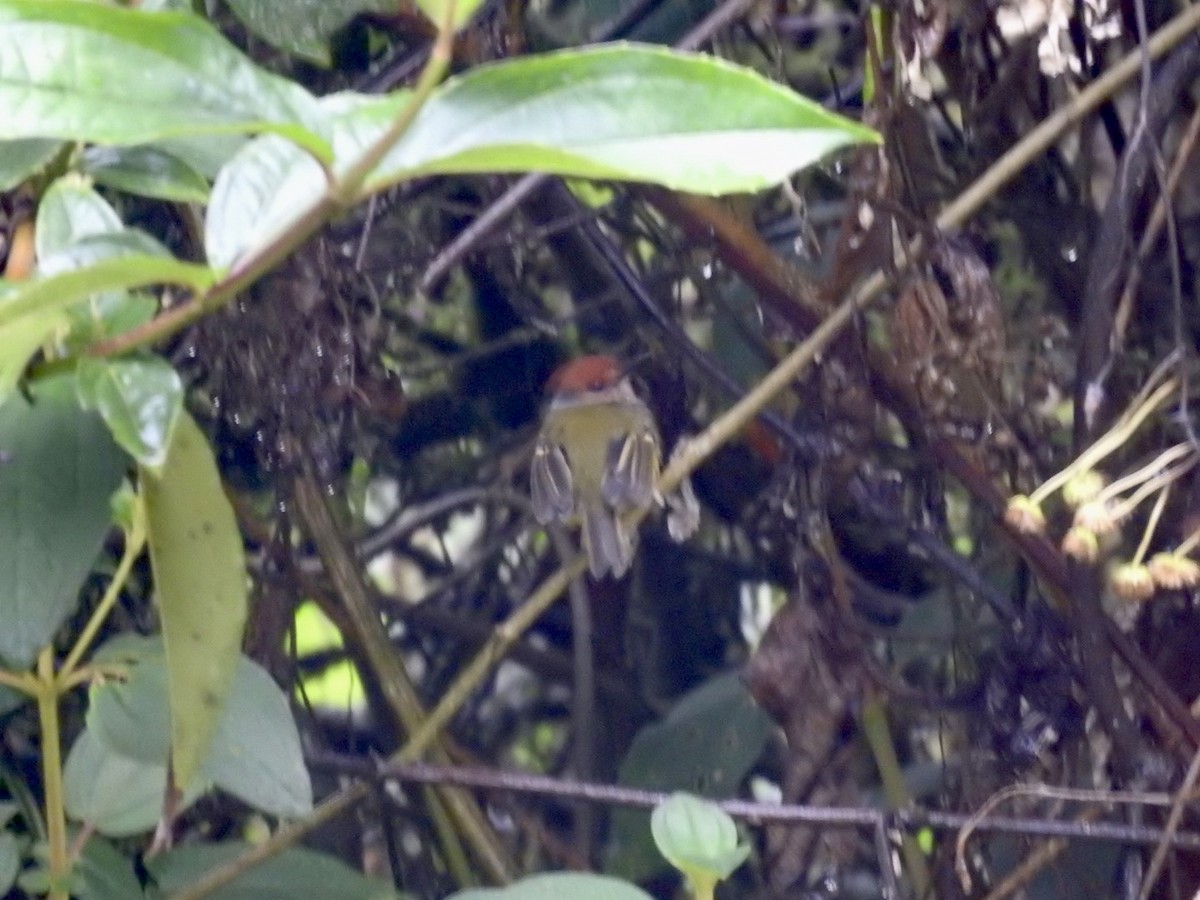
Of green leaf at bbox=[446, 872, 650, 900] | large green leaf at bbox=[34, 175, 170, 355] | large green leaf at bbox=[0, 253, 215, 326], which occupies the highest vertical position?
large green leaf at bbox=[0, 253, 215, 326]

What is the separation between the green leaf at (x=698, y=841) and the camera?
1.05 m

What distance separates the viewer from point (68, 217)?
945 millimetres

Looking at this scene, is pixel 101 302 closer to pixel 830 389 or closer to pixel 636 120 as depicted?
pixel 636 120

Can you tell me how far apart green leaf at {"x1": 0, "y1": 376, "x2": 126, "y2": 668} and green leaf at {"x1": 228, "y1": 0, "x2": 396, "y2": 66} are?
0.40 meters

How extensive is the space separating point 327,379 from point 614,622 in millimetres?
855

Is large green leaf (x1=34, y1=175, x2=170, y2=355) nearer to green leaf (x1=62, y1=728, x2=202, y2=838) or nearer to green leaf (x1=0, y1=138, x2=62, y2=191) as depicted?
green leaf (x1=0, y1=138, x2=62, y2=191)

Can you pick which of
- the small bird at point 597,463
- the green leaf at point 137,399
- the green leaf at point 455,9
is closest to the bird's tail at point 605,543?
the small bird at point 597,463

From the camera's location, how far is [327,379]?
1.61 m

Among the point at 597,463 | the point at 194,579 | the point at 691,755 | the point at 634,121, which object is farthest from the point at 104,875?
the point at 597,463

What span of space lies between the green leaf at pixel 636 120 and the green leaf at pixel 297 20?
1.60ft

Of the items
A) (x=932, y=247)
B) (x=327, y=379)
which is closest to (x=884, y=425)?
(x=932, y=247)

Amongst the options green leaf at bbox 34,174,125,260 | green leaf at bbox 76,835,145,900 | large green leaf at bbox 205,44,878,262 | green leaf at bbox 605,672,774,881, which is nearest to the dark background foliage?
green leaf at bbox 605,672,774,881

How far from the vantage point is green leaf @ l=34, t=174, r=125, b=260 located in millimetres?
933

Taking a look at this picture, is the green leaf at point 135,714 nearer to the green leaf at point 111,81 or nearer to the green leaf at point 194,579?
the green leaf at point 194,579
